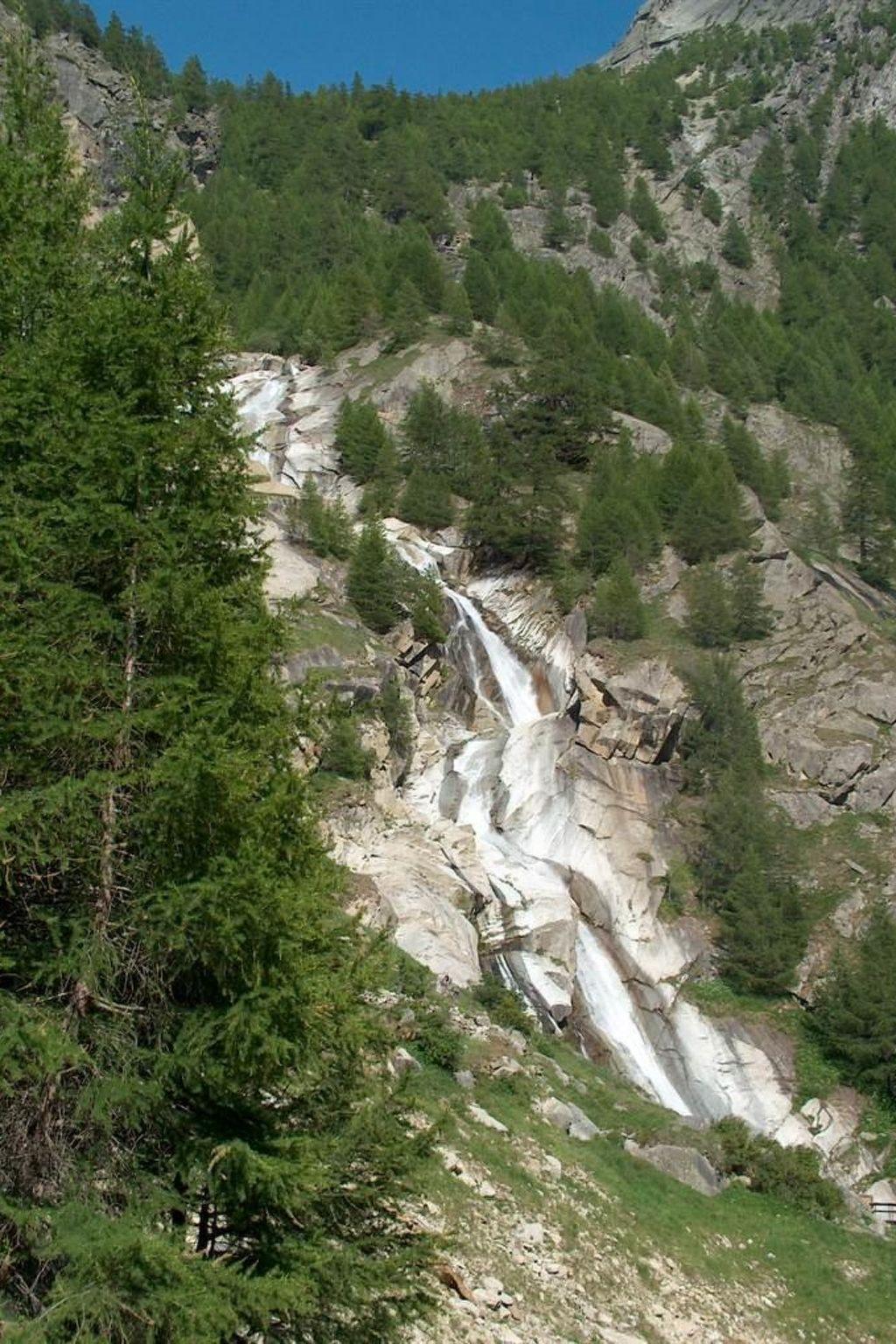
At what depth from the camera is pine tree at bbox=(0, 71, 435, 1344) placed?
7.19 meters

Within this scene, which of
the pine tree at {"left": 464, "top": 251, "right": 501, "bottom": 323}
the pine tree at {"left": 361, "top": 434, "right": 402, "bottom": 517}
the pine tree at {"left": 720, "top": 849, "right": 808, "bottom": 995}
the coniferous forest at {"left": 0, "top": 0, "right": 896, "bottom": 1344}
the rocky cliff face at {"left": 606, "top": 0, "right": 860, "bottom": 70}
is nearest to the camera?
the coniferous forest at {"left": 0, "top": 0, "right": 896, "bottom": 1344}

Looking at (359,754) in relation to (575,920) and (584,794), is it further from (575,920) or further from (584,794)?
(584,794)

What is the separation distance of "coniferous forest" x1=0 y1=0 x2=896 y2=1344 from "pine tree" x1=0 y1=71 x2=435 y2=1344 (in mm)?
37

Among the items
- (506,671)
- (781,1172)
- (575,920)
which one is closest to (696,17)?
(506,671)

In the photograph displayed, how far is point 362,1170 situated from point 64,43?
425 feet

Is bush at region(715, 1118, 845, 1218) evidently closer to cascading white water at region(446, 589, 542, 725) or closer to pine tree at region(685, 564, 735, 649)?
cascading white water at region(446, 589, 542, 725)

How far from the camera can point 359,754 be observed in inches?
1190

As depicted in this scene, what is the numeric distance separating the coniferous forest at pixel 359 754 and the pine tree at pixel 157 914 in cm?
4

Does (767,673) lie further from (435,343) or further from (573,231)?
(573,231)

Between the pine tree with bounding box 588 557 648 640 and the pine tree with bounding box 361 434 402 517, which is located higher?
the pine tree with bounding box 361 434 402 517

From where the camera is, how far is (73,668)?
7848mm

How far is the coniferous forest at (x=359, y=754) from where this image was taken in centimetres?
762

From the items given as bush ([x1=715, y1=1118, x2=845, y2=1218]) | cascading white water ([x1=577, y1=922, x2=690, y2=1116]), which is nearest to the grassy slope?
bush ([x1=715, y1=1118, x2=845, y2=1218])

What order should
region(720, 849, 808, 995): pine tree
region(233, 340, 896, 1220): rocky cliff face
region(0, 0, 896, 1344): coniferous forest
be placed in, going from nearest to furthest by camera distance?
region(0, 0, 896, 1344): coniferous forest, region(233, 340, 896, 1220): rocky cliff face, region(720, 849, 808, 995): pine tree
